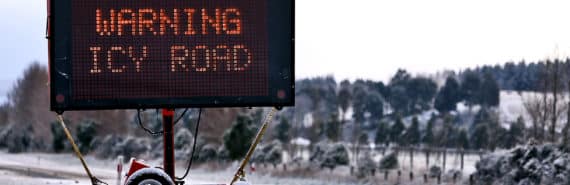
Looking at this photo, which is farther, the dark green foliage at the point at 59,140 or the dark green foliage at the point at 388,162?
the dark green foliage at the point at 59,140

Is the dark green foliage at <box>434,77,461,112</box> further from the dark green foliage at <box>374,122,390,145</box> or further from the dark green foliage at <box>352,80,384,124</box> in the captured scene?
the dark green foliage at <box>374,122,390,145</box>

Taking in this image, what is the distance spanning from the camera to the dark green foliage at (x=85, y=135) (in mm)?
39750

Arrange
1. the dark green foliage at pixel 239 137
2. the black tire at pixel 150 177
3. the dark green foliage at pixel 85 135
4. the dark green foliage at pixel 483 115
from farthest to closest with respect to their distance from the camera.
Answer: the dark green foliage at pixel 483 115 < the dark green foliage at pixel 85 135 < the dark green foliage at pixel 239 137 < the black tire at pixel 150 177

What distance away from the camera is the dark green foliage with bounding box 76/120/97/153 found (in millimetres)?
39750

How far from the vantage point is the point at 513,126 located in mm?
37531

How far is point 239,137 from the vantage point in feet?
99.1

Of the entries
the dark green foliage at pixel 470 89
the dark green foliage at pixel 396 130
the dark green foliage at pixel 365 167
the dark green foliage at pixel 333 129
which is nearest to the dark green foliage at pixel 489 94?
the dark green foliage at pixel 470 89

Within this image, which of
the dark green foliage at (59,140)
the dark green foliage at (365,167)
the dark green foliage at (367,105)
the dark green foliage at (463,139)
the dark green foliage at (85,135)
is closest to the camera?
the dark green foliage at (365,167)

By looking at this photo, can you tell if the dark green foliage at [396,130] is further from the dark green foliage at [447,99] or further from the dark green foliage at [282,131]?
the dark green foliage at [447,99]

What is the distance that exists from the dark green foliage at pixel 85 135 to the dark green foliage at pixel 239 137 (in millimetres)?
12771

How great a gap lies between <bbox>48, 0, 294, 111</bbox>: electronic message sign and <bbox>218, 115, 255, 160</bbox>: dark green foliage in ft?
71.4

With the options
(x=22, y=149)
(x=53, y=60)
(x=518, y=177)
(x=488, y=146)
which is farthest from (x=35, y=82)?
(x=53, y=60)

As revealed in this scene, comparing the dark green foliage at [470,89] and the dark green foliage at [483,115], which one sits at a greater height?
the dark green foliage at [470,89]

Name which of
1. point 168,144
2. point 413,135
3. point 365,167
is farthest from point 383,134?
point 168,144
